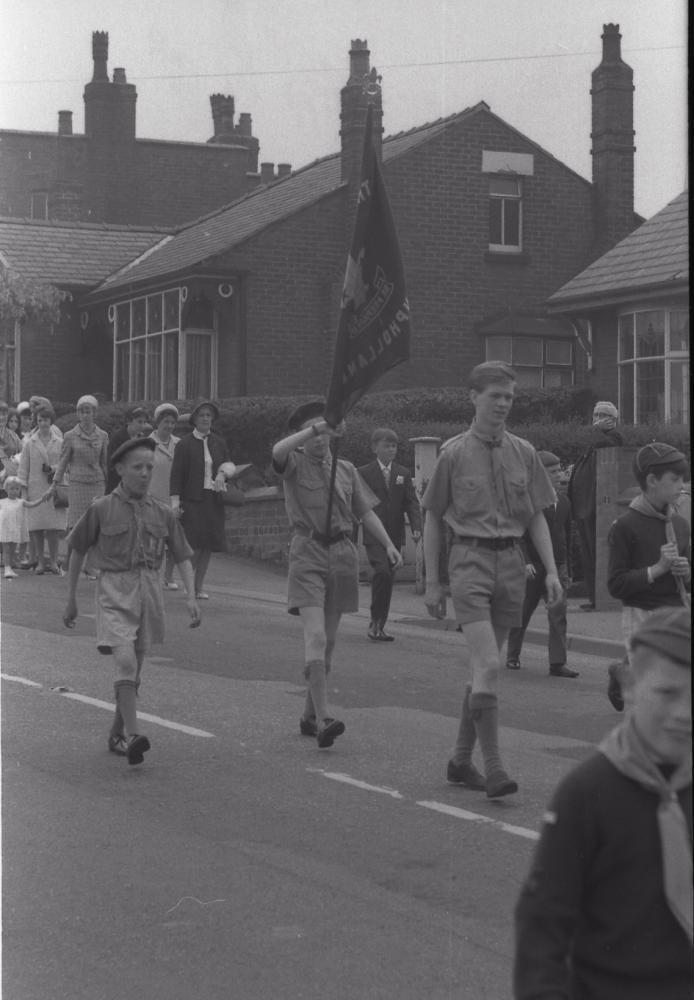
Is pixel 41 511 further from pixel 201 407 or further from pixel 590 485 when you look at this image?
pixel 590 485

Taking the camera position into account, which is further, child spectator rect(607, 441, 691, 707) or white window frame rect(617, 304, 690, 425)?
child spectator rect(607, 441, 691, 707)

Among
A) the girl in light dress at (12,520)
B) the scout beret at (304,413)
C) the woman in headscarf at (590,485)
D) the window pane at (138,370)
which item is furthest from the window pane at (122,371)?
the girl in light dress at (12,520)

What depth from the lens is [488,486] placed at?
5.82 meters

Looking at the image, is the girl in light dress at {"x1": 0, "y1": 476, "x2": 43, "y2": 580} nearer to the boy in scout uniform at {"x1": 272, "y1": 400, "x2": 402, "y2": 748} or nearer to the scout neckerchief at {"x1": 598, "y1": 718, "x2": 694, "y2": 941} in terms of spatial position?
the boy in scout uniform at {"x1": 272, "y1": 400, "x2": 402, "y2": 748}

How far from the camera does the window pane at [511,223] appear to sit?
4.43 metres

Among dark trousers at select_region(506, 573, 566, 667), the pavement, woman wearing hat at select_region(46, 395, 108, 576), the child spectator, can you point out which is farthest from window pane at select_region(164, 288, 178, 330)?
woman wearing hat at select_region(46, 395, 108, 576)

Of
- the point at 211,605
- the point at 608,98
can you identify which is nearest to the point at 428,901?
the point at 608,98

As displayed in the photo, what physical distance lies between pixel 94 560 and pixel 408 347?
3.31 m

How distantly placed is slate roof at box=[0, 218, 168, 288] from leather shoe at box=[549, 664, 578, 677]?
10.1 ft

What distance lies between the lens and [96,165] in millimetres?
28359

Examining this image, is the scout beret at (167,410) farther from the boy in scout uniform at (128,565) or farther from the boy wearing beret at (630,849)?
the boy wearing beret at (630,849)

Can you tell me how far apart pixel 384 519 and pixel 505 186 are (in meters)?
3.72

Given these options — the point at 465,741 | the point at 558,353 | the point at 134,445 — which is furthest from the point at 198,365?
the point at 558,353

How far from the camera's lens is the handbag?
1143 centimetres
